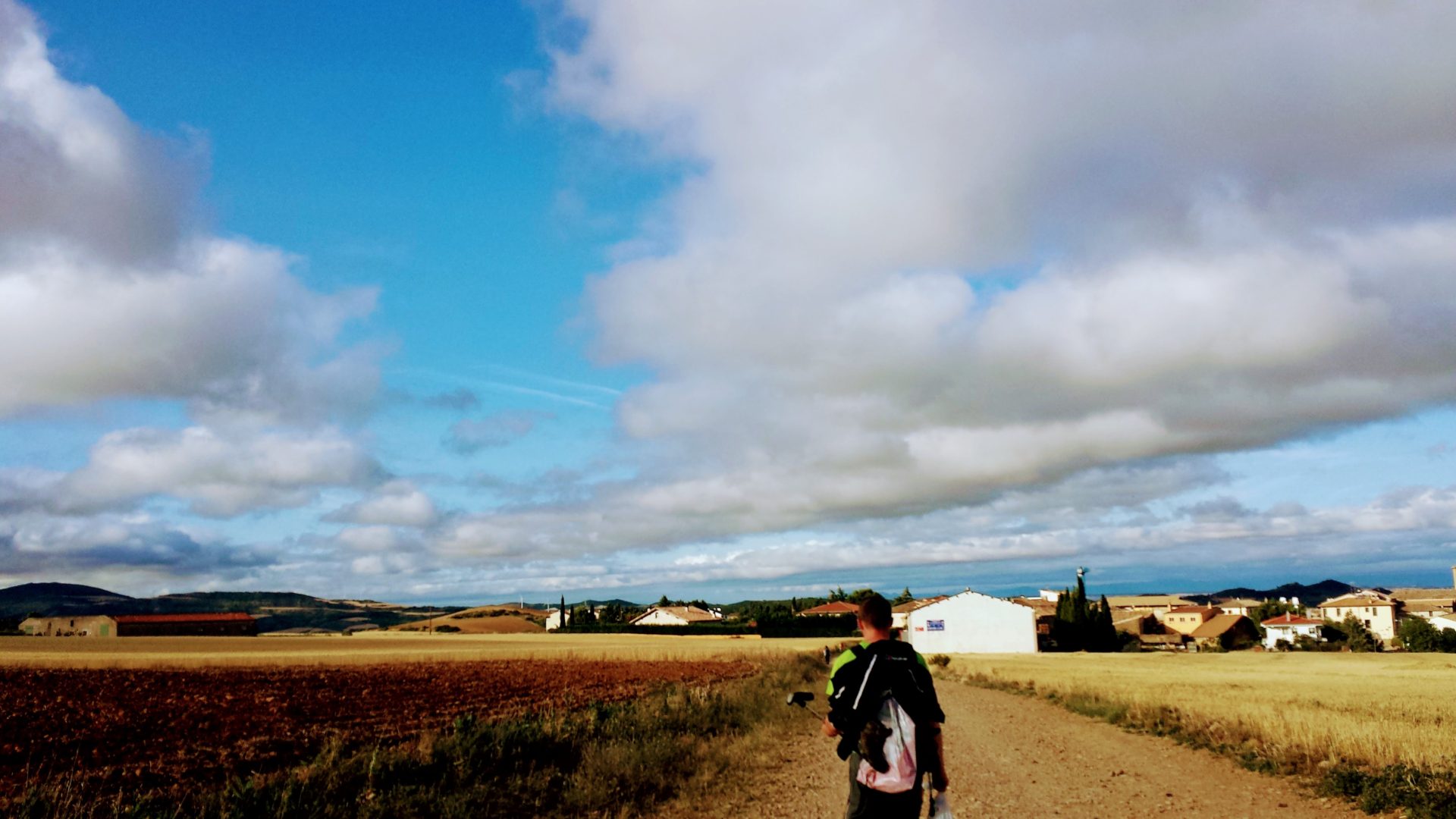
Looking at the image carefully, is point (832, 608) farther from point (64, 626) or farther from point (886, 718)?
point (886, 718)

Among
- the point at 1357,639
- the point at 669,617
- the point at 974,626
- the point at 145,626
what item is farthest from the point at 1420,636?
the point at 145,626

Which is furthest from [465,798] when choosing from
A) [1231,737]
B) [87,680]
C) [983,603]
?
[983,603]

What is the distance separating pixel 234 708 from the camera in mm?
27047

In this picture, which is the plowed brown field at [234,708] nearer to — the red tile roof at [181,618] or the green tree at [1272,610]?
the red tile roof at [181,618]

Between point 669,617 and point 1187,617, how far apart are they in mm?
85082

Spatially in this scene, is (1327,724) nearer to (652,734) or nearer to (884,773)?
(652,734)

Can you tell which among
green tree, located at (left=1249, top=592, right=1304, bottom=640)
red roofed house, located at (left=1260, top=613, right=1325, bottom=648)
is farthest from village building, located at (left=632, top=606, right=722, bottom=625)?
green tree, located at (left=1249, top=592, right=1304, bottom=640)

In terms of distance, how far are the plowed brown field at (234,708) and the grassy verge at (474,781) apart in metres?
2.54

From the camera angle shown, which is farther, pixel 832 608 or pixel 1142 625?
pixel 832 608

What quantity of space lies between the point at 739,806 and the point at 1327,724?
481 inches

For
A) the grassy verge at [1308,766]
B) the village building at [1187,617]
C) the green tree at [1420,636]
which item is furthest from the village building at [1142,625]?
the grassy verge at [1308,766]

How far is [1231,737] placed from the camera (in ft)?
55.3

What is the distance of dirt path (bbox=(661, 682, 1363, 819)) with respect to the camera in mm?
11109

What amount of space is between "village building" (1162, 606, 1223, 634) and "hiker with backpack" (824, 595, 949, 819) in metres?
153
